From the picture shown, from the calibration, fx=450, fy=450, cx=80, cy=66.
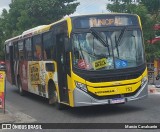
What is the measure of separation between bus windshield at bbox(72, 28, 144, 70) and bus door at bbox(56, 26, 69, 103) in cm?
92

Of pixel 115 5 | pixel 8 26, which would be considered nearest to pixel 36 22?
pixel 8 26

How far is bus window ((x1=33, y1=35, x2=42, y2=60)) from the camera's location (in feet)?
56.8

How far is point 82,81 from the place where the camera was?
13234 mm

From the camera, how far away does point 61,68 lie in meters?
14.6

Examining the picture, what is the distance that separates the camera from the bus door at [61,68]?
46.7ft

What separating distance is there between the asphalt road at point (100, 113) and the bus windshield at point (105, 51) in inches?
58.0

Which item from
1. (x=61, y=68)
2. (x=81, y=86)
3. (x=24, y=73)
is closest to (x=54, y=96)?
(x=61, y=68)

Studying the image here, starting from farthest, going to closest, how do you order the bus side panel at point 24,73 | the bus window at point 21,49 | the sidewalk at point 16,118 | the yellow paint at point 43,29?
the bus window at point 21,49, the bus side panel at point 24,73, the yellow paint at point 43,29, the sidewalk at point 16,118

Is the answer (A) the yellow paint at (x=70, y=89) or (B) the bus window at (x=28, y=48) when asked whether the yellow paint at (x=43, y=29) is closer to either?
(B) the bus window at (x=28, y=48)

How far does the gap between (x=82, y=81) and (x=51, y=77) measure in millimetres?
2683

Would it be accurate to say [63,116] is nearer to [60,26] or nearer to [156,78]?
[60,26]

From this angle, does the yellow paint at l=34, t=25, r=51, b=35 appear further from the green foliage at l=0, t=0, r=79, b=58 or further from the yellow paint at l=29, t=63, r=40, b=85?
the green foliage at l=0, t=0, r=79, b=58

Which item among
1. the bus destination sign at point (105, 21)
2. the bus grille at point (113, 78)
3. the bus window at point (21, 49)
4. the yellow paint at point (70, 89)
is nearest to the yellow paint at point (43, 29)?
the bus destination sign at point (105, 21)

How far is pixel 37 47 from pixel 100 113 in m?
4.86
